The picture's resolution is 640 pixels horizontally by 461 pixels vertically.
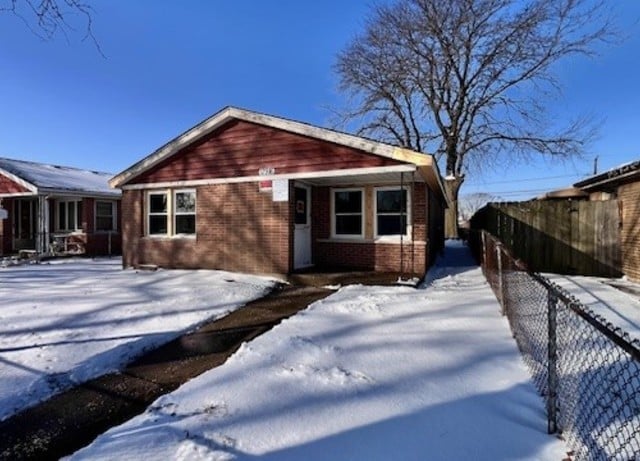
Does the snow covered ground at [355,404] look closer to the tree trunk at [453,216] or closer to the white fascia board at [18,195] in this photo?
the white fascia board at [18,195]

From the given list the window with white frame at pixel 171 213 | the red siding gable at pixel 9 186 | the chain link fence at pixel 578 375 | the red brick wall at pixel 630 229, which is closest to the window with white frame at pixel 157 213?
the window with white frame at pixel 171 213

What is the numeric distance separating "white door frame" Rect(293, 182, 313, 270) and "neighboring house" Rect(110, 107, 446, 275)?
28mm

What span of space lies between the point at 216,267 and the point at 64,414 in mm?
7489

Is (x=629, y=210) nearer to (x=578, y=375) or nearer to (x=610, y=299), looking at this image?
(x=610, y=299)

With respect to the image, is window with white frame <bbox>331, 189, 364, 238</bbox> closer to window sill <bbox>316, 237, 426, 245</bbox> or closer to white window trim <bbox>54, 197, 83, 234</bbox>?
window sill <bbox>316, 237, 426, 245</bbox>

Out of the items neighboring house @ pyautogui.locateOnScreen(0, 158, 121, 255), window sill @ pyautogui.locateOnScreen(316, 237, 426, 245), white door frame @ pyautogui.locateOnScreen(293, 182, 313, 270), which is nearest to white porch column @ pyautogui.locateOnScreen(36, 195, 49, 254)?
neighboring house @ pyautogui.locateOnScreen(0, 158, 121, 255)

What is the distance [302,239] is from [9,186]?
15.0 meters

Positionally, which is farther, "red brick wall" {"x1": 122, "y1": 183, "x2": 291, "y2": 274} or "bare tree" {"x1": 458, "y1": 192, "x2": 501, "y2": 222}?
"bare tree" {"x1": 458, "y1": 192, "x2": 501, "y2": 222}

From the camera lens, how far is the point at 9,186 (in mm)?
17484

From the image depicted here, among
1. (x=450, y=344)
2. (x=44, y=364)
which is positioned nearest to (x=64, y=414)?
(x=44, y=364)

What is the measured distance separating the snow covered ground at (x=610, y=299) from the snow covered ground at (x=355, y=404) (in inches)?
74.5

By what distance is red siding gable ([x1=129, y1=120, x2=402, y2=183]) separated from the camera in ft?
30.3

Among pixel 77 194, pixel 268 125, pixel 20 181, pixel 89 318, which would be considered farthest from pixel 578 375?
pixel 20 181

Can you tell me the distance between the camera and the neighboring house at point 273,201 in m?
9.54
